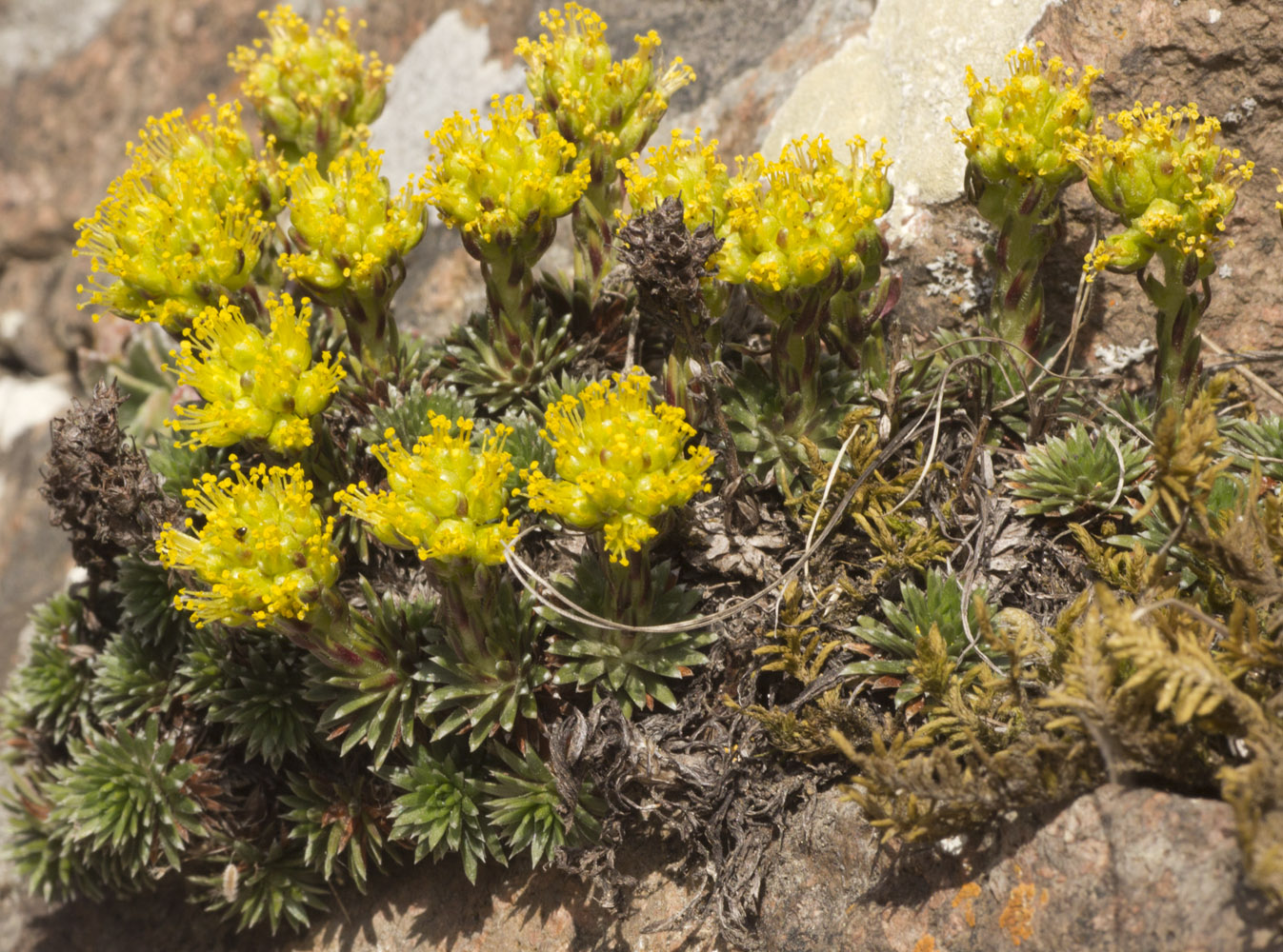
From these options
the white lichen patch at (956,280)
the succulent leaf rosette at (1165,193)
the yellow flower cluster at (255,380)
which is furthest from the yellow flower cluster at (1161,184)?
the yellow flower cluster at (255,380)

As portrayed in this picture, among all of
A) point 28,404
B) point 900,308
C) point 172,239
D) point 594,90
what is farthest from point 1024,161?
point 28,404

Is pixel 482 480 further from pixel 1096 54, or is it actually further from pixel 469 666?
pixel 1096 54

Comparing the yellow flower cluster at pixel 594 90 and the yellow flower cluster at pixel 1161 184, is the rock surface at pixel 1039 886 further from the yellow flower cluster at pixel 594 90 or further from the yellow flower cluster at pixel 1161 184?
the yellow flower cluster at pixel 594 90

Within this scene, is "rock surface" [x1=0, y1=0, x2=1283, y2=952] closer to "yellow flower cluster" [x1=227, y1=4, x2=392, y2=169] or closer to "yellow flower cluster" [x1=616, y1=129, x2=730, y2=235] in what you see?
"yellow flower cluster" [x1=227, y1=4, x2=392, y2=169]

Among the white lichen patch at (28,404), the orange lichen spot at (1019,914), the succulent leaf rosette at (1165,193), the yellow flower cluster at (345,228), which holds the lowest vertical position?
the orange lichen spot at (1019,914)

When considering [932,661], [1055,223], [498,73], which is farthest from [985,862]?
[498,73]

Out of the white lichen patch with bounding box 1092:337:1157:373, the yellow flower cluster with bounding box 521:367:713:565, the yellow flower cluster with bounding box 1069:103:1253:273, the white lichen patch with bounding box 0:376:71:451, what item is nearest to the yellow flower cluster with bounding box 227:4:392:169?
the yellow flower cluster with bounding box 521:367:713:565

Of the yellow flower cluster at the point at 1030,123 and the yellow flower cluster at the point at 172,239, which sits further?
the yellow flower cluster at the point at 172,239
